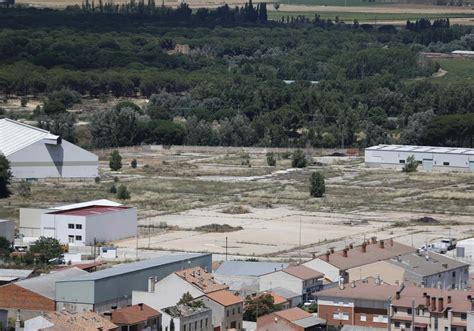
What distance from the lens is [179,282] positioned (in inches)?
1178

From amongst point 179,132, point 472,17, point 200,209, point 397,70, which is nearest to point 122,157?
point 179,132

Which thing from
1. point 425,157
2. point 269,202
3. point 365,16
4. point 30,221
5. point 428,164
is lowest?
point 365,16

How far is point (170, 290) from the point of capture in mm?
29891

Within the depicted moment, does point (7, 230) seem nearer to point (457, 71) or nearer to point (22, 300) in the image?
point (22, 300)

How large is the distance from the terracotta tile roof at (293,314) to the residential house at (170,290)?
5.45 feet

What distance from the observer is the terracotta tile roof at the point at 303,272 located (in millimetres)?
32781

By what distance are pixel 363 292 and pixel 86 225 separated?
12823mm

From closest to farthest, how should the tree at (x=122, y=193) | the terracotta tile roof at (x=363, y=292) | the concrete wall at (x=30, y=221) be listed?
1. the terracotta tile roof at (x=363, y=292)
2. the concrete wall at (x=30, y=221)
3. the tree at (x=122, y=193)

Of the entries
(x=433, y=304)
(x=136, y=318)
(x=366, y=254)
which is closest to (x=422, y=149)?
(x=366, y=254)

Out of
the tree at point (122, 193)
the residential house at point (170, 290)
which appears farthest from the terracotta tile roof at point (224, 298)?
the tree at point (122, 193)

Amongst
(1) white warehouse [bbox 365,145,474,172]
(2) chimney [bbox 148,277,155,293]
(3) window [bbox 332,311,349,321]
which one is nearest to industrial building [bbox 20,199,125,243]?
(2) chimney [bbox 148,277,155,293]

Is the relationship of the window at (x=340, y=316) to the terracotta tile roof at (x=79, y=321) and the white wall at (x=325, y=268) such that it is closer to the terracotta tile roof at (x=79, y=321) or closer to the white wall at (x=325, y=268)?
the white wall at (x=325, y=268)

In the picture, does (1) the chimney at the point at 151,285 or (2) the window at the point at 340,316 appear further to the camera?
(1) the chimney at the point at 151,285

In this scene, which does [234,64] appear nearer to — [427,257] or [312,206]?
[312,206]
